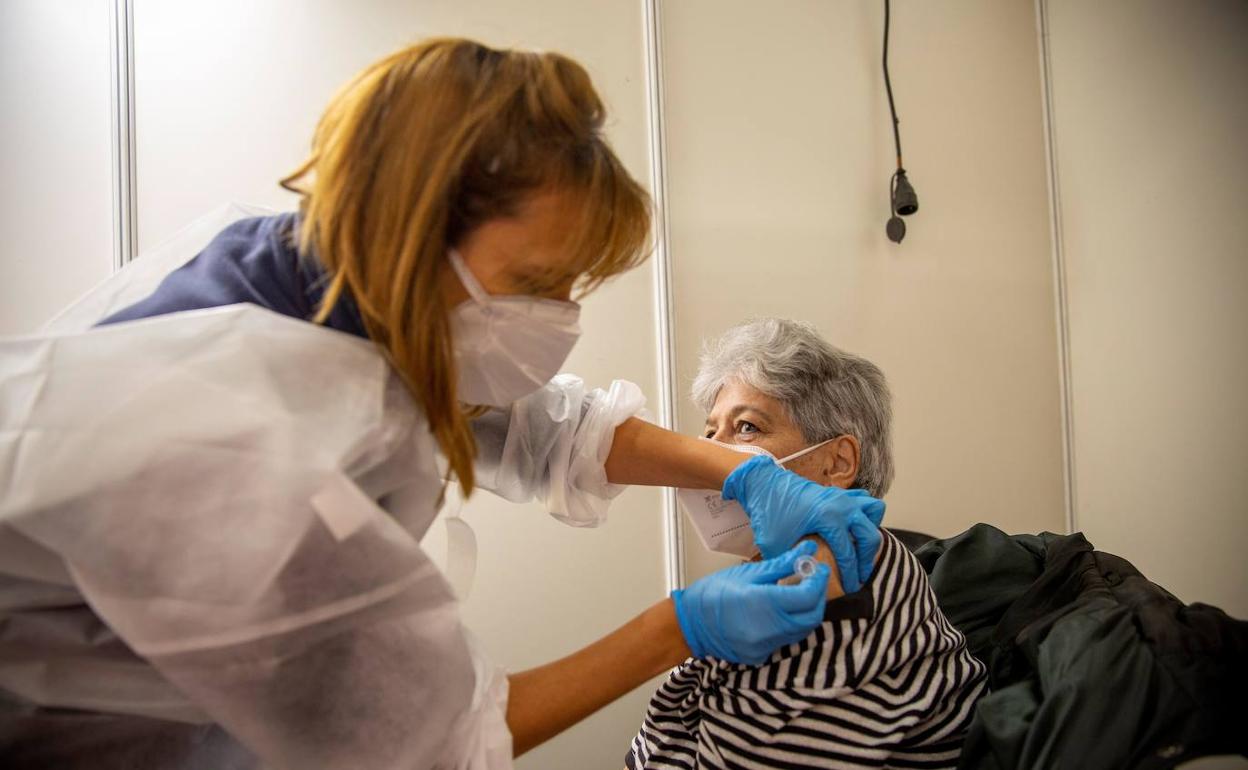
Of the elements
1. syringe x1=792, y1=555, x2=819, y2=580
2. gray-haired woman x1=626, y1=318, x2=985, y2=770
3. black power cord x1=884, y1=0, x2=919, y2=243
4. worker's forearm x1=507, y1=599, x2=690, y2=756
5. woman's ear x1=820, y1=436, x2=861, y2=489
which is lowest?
gray-haired woman x1=626, y1=318, x2=985, y2=770

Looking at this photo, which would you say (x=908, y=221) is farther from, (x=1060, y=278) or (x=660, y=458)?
(x=660, y=458)

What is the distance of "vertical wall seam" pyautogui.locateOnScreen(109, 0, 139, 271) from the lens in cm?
148

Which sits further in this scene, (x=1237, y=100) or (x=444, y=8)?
(x=444, y=8)

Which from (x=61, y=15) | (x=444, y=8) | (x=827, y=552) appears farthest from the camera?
(x=444, y=8)

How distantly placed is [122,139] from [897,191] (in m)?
1.83

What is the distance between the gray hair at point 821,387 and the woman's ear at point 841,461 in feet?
0.04

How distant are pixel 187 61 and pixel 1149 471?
251 cm

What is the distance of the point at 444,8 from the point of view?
1.68 m

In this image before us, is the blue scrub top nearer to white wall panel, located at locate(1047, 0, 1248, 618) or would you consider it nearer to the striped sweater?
the striped sweater

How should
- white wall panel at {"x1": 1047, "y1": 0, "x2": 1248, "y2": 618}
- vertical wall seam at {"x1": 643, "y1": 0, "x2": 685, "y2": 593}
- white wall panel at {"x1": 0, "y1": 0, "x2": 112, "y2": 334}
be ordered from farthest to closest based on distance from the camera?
vertical wall seam at {"x1": 643, "y1": 0, "x2": 685, "y2": 593} → white wall panel at {"x1": 1047, "y1": 0, "x2": 1248, "y2": 618} → white wall panel at {"x1": 0, "y1": 0, "x2": 112, "y2": 334}

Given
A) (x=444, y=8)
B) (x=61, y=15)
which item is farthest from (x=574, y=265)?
(x=61, y=15)

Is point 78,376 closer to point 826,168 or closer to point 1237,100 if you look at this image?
point 826,168

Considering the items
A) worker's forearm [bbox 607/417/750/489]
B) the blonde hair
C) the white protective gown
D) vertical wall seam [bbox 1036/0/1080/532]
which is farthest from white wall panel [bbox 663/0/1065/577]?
the white protective gown

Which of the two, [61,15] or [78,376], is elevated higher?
[61,15]
